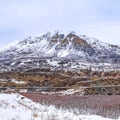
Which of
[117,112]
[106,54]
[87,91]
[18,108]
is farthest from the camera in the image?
[106,54]

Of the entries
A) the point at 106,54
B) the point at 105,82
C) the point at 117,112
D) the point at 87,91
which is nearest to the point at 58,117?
the point at 117,112

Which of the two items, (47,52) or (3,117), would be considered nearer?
(3,117)

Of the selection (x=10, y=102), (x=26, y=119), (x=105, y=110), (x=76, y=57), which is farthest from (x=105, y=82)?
(x=76, y=57)

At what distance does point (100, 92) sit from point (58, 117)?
67.6 feet

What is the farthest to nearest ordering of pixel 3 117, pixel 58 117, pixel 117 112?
pixel 117 112
pixel 58 117
pixel 3 117

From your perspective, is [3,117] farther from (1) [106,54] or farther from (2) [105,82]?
(1) [106,54]

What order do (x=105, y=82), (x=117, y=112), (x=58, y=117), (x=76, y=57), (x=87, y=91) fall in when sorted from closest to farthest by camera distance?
(x=58, y=117), (x=117, y=112), (x=87, y=91), (x=105, y=82), (x=76, y=57)

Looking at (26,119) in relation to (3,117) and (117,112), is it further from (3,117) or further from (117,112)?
(117,112)

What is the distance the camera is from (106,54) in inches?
7697

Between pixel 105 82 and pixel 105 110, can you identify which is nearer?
pixel 105 110

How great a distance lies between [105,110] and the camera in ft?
57.3

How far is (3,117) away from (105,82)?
29.1 meters

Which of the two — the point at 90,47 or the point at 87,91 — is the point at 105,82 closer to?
the point at 87,91

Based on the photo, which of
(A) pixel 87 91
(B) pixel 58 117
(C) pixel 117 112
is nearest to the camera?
(B) pixel 58 117
